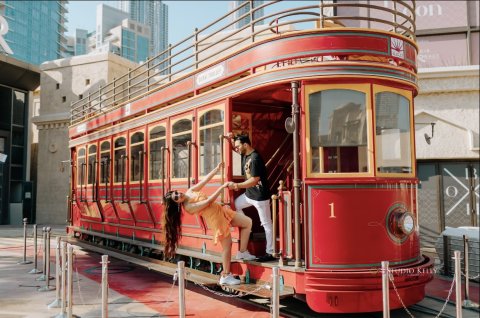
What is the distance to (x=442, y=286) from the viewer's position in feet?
26.6

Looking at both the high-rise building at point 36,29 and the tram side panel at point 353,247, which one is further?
the high-rise building at point 36,29

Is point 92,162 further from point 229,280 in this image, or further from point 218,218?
point 229,280

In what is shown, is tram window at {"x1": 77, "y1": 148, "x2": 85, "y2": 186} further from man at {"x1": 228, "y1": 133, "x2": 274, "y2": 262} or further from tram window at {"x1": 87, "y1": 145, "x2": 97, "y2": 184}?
man at {"x1": 228, "y1": 133, "x2": 274, "y2": 262}

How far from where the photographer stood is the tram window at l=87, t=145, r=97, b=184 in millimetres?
11349

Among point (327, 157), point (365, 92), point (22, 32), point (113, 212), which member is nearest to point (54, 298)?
point (113, 212)

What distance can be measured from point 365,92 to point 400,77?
59cm

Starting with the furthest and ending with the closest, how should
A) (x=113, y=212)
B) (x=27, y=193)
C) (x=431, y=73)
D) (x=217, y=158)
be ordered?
(x=27, y=193), (x=431, y=73), (x=113, y=212), (x=217, y=158)

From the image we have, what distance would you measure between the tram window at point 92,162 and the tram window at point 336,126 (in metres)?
7.33

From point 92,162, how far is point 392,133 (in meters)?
8.16

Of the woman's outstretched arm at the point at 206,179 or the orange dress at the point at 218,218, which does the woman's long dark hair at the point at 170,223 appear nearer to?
the woman's outstretched arm at the point at 206,179

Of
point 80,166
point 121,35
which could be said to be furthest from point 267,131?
point 121,35

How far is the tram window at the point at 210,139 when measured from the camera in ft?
22.0

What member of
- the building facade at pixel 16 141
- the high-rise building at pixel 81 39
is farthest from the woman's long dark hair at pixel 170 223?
the high-rise building at pixel 81 39

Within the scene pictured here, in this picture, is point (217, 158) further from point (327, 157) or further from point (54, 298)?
point (54, 298)
